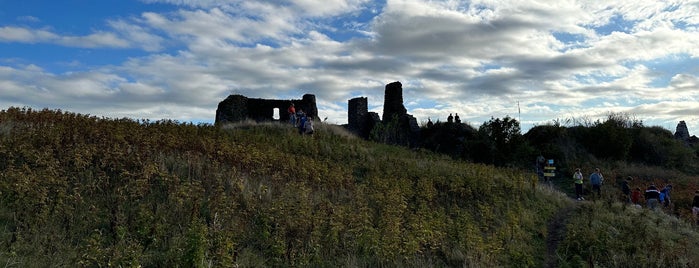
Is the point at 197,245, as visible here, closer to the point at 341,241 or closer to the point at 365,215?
the point at 341,241

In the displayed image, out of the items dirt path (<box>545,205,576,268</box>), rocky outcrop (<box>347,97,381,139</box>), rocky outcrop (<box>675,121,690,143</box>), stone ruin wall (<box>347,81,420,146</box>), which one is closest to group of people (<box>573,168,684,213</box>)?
dirt path (<box>545,205,576,268</box>)

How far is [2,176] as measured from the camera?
841cm

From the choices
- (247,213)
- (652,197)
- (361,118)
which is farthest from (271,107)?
(247,213)

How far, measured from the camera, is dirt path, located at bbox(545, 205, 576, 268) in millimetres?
10734

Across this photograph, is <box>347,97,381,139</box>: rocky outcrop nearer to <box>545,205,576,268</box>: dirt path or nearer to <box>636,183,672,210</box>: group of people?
<box>636,183,672,210</box>: group of people

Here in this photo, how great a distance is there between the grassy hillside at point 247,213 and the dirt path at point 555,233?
0.18 ft

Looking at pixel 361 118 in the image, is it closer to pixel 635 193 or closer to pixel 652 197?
pixel 635 193

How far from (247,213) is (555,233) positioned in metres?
8.36

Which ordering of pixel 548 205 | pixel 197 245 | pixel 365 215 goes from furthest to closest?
pixel 548 205 → pixel 365 215 → pixel 197 245

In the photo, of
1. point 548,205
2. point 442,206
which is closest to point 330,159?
point 442,206

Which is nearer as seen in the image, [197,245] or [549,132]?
[197,245]

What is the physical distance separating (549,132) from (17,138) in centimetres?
3053

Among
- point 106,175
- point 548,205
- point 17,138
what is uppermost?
point 17,138

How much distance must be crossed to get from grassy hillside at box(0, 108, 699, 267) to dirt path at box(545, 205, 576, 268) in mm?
54
